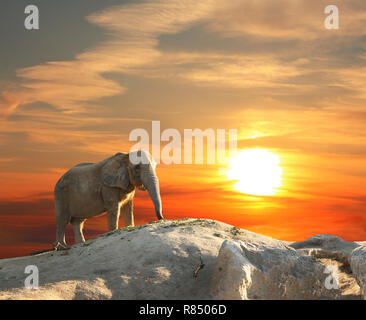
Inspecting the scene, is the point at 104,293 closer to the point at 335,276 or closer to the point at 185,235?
the point at 185,235

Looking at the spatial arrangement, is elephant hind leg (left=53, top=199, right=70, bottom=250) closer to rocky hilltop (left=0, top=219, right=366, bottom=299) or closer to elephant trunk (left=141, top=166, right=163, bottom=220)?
elephant trunk (left=141, top=166, right=163, bottom=220)

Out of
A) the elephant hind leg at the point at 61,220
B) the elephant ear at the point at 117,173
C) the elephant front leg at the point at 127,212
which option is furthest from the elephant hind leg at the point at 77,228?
the elephant ear at the point at 117,173

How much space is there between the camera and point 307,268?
40.7 feet

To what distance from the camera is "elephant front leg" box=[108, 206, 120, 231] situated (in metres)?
17.4

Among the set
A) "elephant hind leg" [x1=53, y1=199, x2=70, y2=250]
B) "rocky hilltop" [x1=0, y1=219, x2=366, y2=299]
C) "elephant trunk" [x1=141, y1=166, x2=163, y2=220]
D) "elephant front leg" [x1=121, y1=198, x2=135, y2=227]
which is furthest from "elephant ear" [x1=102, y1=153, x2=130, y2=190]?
"rocky hilltop" [x1=0, y1=219, x2=366, y2=299]

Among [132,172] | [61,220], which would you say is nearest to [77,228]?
[61,220]

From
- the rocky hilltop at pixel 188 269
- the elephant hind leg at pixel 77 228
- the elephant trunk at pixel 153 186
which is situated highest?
the elephant trunk at pixel 153 186

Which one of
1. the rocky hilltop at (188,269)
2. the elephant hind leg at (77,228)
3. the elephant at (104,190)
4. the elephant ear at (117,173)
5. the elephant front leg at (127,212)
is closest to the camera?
the rocky hilltop at (188,269)

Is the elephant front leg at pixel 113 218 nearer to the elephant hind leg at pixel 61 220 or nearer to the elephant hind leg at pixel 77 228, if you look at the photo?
the elephant hind leg at pixel 77 228

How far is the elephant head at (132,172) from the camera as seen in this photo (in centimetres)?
1717

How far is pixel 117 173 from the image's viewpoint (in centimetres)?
1772
